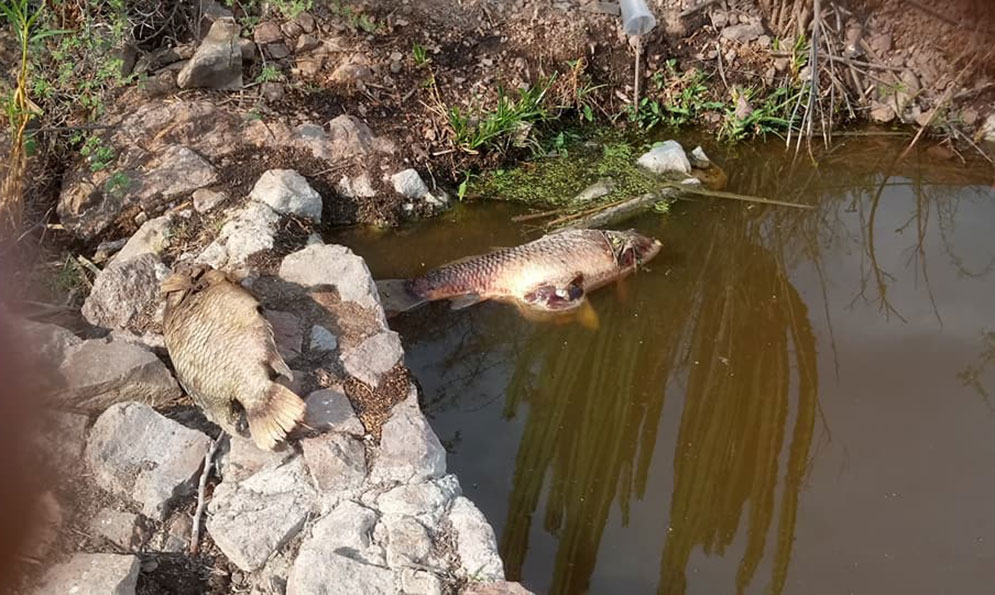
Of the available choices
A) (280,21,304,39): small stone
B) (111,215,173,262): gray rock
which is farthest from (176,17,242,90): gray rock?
(111,215,173,262): gray rock

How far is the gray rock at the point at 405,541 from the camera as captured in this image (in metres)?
2.88

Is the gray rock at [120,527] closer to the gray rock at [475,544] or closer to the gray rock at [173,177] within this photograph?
the gray rock at [475,544]

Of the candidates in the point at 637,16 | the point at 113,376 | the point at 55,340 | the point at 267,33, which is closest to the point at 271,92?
the point at 267,33

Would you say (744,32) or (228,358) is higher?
(744,32)

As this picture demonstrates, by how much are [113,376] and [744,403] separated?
2.64 metres

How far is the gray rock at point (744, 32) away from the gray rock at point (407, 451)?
4.21 m

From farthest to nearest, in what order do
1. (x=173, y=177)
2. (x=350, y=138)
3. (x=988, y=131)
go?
(x=988, y=131) < (x=350, y=138) < (x=173, y=177)

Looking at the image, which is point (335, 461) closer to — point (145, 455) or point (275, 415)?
point (275, 415)

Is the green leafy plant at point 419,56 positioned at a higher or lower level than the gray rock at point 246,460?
higher

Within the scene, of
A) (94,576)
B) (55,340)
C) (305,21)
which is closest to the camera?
(94,576)

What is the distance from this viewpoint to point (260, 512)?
301 cm

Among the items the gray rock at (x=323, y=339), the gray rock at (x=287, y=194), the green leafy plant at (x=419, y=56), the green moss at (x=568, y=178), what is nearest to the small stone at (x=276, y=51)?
the green leafy plant at (x=419, y=56)

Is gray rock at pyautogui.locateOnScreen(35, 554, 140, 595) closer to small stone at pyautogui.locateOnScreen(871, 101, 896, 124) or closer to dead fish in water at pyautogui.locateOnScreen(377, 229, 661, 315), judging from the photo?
dead fish in water at pyautogui.locateOnScreen(377, 229, 661, 315)

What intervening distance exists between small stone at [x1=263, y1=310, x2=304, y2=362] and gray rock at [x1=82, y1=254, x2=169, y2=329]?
61 centimetres
